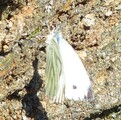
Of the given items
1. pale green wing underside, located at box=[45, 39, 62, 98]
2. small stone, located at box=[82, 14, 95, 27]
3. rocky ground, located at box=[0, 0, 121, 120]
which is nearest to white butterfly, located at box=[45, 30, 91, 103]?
pale green wing underside, located at box=[45, 39, 62, 98]

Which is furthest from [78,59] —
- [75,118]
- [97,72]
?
[75,118]

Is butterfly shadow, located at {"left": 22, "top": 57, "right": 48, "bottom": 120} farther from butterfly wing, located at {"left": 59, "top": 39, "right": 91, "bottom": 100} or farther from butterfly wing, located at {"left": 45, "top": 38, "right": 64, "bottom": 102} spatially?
butterfly wing, located at {"left": 59, "top": 39, "right": 91, "bottom": 100}

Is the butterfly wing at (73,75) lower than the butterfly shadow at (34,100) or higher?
higher

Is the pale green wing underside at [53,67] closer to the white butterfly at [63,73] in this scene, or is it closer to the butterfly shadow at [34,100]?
the white butterfly at [63,73]

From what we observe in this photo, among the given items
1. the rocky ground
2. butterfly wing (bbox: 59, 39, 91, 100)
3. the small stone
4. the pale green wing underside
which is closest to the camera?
butterfly wing (bbox: 59, 39, 91, 100)

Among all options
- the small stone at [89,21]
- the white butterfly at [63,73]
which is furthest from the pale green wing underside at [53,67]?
the small stone at [89,21]

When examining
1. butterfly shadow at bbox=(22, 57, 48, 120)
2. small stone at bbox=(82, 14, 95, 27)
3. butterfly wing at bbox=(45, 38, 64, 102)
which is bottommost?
butterfly shadow at bbox=(22, 57, 48, 120)

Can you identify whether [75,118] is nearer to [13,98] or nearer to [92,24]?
[13,98]

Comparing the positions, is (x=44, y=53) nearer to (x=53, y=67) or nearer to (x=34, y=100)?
(x=53, y=67)
